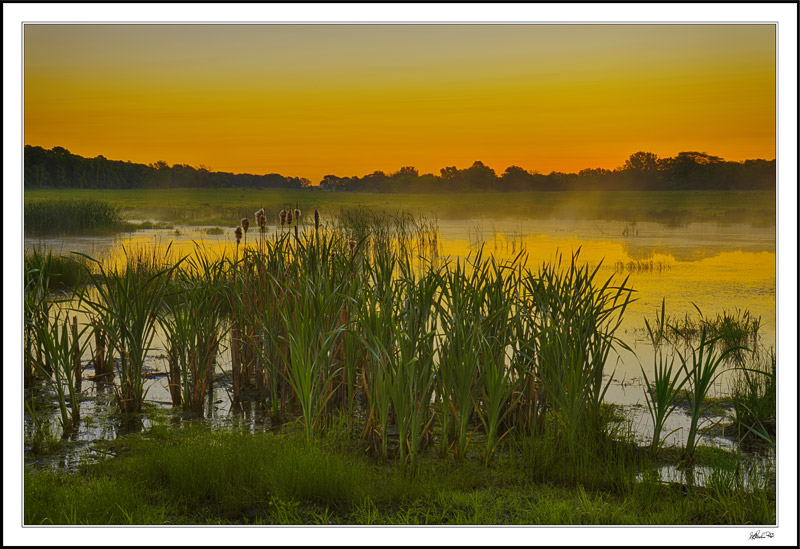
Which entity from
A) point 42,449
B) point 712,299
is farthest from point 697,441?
point 712,299

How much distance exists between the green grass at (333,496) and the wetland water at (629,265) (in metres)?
0.69

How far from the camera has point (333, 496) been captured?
3.49 meters

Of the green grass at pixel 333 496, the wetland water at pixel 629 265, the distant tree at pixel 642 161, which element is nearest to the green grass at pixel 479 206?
the wetland water at pixel 629 265

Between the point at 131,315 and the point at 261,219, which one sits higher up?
the point at 261,219

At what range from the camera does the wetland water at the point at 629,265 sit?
16.8ft

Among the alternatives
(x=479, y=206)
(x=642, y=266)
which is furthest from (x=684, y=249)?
(x=479, y=206)

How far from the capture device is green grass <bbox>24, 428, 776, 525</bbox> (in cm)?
337

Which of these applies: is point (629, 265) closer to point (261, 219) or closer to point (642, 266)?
point (642, 266)

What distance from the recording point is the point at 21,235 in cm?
376

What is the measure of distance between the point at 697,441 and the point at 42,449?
155 inches

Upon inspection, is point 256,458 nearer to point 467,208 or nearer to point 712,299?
point 712,299

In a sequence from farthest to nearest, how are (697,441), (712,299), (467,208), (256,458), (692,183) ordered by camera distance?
1. (467,208)
2. (692,183)
3. (712,299)
4. (697,441)
5. (256,458)

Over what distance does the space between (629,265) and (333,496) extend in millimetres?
8818

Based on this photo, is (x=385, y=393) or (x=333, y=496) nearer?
(x=333, y=496)
